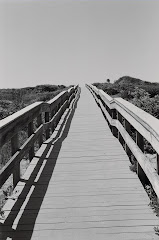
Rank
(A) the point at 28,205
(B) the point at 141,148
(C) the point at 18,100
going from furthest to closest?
(C) the point at 18,100 → (B) the point at 141,148 → (A) the point at 28,205

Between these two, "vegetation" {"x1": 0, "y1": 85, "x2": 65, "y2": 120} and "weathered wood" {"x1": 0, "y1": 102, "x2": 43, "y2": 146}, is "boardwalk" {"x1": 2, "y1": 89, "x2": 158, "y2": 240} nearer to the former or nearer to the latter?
"weathered wood" {"x1": 0, "y1": 102, "x2": 43, "y2": 146}

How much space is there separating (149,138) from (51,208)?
1387 millimetres

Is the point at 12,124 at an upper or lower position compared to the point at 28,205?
upper

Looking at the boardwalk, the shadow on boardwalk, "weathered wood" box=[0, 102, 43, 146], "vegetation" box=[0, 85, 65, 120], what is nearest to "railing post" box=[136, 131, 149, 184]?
the boardwalk

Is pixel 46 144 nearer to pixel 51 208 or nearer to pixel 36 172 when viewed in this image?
pixel 36 172

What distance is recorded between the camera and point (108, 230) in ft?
11.4

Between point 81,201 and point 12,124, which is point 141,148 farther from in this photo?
point 12,124

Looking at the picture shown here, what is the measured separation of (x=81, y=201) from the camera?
4207mm

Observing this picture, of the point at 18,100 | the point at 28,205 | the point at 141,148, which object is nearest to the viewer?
the point at 28,205

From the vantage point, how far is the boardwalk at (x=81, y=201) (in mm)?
3473

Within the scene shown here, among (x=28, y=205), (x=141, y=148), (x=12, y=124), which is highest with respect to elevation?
(x=12, y=124)

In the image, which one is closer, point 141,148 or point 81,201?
point 81,201

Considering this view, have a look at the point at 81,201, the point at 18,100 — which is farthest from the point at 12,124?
the point at 18,100

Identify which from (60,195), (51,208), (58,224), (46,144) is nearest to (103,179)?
(60,195)
